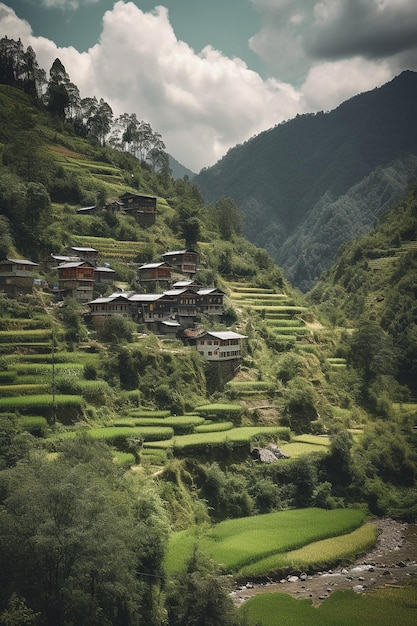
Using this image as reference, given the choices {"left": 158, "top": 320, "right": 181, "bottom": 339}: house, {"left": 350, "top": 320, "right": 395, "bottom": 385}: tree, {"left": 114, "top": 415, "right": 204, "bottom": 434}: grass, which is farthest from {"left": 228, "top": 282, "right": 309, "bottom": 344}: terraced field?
{"left": 114, "top": 415, "right": 204, "bottom": 434}: grass

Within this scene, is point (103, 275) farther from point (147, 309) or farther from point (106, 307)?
point (106, 307)

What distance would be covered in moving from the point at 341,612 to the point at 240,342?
1065 inches

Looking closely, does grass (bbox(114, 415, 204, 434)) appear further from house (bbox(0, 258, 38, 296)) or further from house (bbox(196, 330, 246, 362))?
house (bbox(0, 258, 38, 296))

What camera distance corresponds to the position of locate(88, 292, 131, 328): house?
46375mm

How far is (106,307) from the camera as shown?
4688cm

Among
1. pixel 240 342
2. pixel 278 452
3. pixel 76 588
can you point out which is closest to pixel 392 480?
pixel 278 452

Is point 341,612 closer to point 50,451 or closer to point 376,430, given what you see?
point 50,451

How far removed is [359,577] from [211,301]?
96.5 ft

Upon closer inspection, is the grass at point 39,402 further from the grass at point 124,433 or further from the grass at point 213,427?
the grass at point 213,427

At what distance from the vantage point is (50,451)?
31.0 m

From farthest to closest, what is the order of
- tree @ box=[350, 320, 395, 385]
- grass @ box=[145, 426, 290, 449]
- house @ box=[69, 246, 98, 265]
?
tree @ box=[350, 320, 395, 385] < house @ box=[69, 246, 98, 265] < grass @ box=[145, 426, 290, 449]

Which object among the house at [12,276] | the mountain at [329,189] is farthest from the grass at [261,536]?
the mountain at [329,189]

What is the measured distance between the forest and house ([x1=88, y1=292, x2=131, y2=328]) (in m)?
1.08

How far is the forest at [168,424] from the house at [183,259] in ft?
3.91
